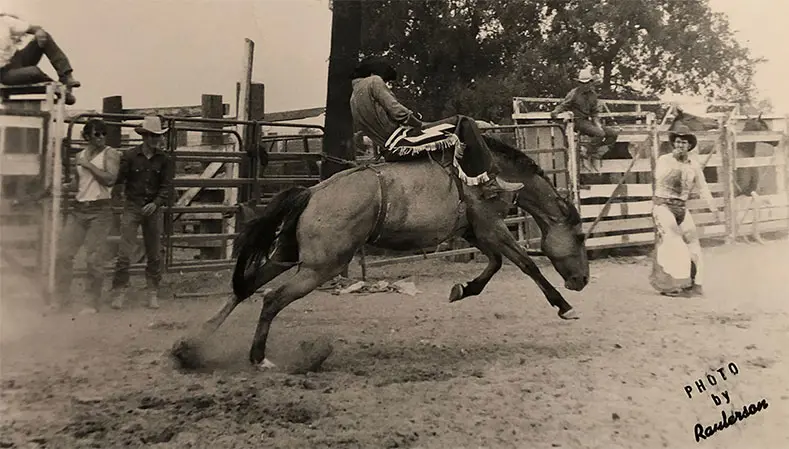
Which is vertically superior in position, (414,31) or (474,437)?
(414,31)

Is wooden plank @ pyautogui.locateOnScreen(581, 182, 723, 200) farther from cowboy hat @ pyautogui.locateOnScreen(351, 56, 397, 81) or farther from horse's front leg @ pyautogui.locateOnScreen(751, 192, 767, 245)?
cowboy hat @ pyautogui.locateOnScreen(351, 56, 397, 81)

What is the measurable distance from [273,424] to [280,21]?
5.73 ft

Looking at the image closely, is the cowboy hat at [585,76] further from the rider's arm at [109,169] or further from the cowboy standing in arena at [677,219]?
the rider's arm at [109,169]

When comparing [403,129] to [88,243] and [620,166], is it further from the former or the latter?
[620,166]

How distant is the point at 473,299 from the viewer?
3666 millimetres

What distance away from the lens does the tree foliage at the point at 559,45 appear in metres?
3.10

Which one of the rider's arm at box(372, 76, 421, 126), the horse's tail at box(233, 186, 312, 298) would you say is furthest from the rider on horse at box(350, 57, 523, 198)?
the horse's tail at box(233, 186, 312, 298)

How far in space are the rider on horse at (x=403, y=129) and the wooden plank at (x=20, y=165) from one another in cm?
141

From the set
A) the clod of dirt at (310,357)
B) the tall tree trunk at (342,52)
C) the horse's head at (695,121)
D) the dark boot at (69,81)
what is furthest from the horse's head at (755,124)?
the dark boot at (69,81)

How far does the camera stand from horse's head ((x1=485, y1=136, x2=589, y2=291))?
11.8 ft

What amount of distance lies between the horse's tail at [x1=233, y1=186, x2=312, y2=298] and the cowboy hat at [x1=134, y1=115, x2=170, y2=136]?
0.86 metres

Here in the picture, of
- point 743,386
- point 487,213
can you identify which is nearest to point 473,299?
point 487,213

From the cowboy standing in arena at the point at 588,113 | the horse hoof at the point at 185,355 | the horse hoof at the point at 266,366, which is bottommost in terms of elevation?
the horse hoof at the point at 266,366

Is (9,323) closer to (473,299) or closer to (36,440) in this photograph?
(36,440)
